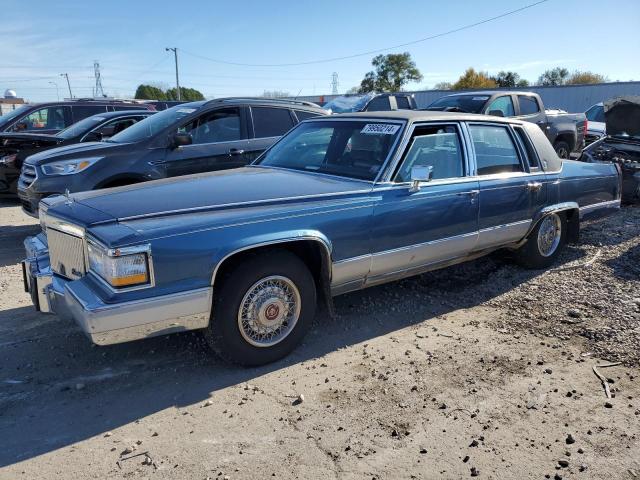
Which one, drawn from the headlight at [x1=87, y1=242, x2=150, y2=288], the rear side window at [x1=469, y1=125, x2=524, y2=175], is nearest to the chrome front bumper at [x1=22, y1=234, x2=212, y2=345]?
the headlight at [x1=87, y1=242, x2=150, y2=288]

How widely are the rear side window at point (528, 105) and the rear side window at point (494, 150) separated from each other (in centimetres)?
689

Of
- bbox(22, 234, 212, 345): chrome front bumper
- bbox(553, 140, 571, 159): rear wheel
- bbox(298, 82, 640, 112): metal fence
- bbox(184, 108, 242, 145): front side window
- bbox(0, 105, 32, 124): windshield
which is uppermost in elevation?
bbox(298, 82, 640, 112): metal fence

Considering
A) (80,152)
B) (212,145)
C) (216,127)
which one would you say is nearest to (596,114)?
(216,127)

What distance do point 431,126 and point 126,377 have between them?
3111 millimetres

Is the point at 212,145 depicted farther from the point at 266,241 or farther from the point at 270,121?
the point at 266,241

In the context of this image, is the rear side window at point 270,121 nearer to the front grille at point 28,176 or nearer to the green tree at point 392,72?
the front grille at point 28,176

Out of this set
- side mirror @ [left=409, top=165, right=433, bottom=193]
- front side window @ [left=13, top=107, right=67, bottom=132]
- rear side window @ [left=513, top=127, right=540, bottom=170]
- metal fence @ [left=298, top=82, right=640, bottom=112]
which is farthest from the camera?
metal fence @ [left=298, top=82, right=640, bottom=112]

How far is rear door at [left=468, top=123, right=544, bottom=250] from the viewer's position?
15.6 feet

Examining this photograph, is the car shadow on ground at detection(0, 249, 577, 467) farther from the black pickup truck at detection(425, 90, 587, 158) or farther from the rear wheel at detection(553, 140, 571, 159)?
the rear wheel at detection(553, 140, 571, 159)

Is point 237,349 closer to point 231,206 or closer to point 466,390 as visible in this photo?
point 231,206

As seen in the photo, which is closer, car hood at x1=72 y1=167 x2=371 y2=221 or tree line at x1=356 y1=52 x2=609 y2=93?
car hood at x1=72 y1=167 x2=371 y2=221

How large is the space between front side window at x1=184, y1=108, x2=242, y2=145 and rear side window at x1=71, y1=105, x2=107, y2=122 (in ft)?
18.4

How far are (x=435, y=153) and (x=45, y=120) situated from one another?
9.37 meters

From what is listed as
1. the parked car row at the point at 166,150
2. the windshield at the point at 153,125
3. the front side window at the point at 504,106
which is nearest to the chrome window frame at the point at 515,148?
the parked car row at the point at 166,150
